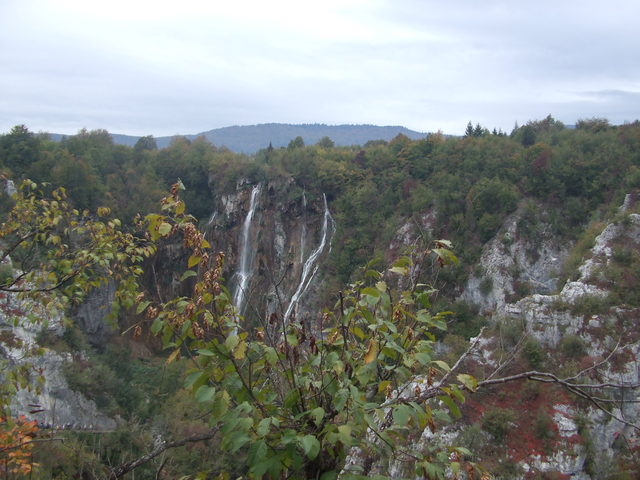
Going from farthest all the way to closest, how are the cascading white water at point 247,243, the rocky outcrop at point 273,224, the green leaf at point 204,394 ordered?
the rocky outcrop at point 273,224 → the cascading white water at point 247,243 → the green leaf at point 204,394

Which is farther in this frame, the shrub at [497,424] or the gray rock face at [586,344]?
the shrub at [497,424]

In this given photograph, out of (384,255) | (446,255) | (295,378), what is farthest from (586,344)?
(384,255)

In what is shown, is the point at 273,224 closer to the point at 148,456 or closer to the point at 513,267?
the point at 513,267

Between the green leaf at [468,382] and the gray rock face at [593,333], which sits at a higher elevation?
the green leaf at [468,382]

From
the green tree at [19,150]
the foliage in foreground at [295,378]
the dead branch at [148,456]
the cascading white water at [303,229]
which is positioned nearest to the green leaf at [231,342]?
the foliage in foreground at [295,378]

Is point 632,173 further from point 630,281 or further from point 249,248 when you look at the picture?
point 249,248

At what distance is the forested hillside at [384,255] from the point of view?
5023 mm

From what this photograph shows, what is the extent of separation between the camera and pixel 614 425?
34.4ft

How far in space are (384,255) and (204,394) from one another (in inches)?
920

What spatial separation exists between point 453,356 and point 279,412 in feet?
37.6

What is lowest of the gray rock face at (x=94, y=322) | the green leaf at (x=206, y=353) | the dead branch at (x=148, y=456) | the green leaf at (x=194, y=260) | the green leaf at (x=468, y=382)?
the gray rock face at (x=94, y=322)

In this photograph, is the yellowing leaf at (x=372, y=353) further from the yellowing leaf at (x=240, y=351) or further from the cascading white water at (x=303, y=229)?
the cascading white water at (x=303, y=229)

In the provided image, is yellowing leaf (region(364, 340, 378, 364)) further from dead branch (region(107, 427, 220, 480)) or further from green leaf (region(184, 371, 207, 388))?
dead branch (region(107, 427, 220, 480))

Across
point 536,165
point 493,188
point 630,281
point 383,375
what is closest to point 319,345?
point 383,375
